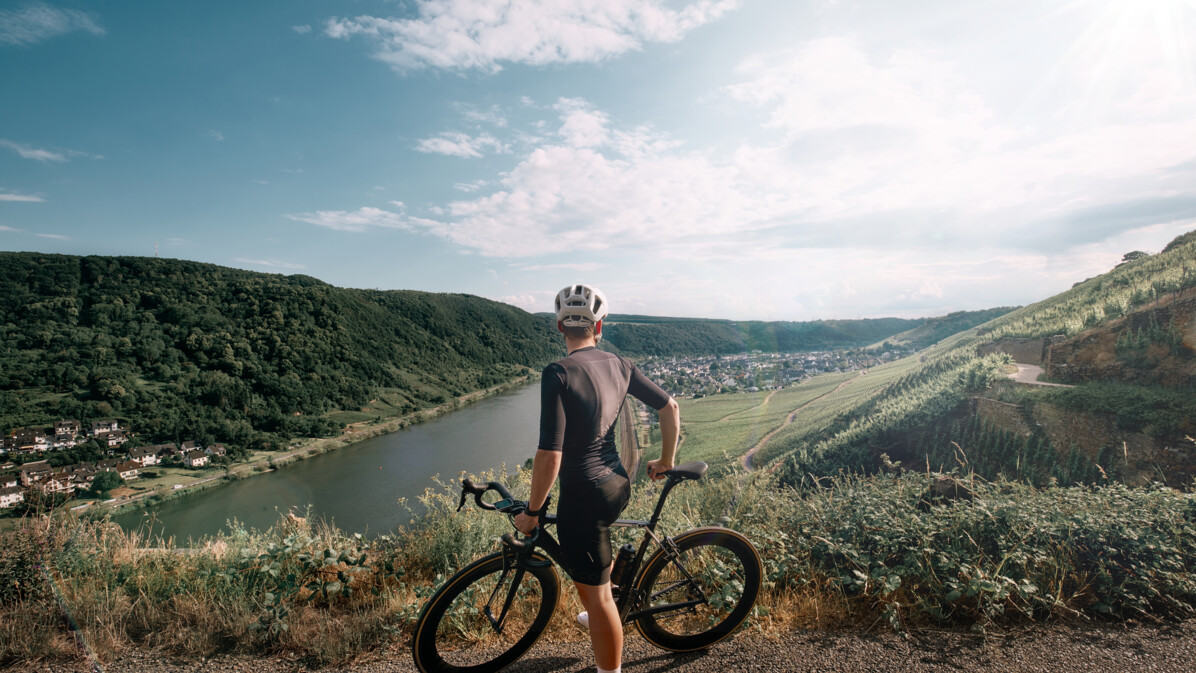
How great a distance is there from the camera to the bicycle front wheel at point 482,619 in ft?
6.40

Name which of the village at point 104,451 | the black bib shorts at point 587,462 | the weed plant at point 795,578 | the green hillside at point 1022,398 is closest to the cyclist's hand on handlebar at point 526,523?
the black bib shorts at point 587,462

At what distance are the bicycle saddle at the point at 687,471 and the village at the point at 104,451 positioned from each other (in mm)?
46408

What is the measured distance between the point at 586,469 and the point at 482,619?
4.07 feet

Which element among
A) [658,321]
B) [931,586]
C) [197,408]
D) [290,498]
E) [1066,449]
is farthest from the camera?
[658,321]

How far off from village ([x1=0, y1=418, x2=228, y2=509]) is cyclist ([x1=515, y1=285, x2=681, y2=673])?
152 ft

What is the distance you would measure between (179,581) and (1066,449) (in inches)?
337

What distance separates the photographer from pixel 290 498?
3350 cm

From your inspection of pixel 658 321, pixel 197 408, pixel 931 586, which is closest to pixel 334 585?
pixel 931 586

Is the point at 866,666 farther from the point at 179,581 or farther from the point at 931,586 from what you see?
the point at 179,581

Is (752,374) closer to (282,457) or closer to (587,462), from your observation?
(282,457)

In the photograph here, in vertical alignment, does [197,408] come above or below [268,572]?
below

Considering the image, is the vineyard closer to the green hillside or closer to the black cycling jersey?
the green hillside

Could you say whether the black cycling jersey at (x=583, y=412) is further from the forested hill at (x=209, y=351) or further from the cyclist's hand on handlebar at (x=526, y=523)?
the forested hill at (x=209, y=351)

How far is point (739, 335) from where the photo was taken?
89.1 meters
